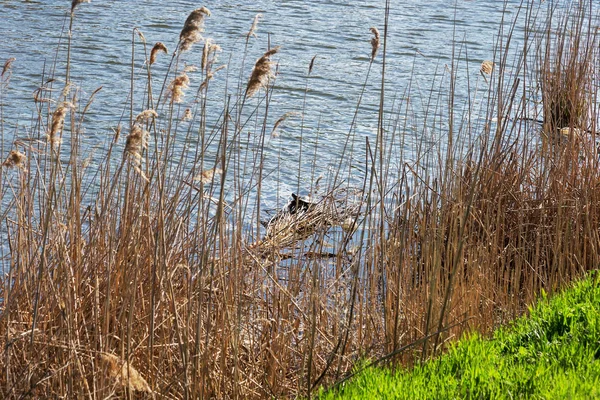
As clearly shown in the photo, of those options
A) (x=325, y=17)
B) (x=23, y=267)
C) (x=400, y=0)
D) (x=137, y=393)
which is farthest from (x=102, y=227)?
(x=400, y=0)

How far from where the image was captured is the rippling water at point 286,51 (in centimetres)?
623

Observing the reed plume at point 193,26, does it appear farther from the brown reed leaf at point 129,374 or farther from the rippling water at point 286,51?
the rippling water at point 286,51

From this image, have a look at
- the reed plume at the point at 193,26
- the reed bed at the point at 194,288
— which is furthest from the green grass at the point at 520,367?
the reed plume at the point at 193,26

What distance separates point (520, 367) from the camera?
2465 millimetres

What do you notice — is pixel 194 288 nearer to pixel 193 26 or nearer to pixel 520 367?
pixel 193 26

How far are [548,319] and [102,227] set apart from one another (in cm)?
151

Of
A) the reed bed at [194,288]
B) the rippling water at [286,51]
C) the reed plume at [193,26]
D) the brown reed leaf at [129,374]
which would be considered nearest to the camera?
the brown reed leaf at [129,374]

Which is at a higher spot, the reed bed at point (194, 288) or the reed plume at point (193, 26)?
the reed plume at point (193, 26)

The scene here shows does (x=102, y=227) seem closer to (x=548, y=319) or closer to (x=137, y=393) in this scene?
(x=137, y=393)

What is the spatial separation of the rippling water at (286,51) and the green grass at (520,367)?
2401 mm

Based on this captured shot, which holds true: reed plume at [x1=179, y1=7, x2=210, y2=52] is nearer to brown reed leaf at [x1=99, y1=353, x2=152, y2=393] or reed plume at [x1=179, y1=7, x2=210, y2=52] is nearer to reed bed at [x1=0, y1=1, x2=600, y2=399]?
reed bed at [x1=0, y1=1, x2=600, y2=399]

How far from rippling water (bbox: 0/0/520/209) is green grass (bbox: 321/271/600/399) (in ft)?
7.88

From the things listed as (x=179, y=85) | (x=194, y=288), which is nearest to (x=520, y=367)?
(x=194, y=288)

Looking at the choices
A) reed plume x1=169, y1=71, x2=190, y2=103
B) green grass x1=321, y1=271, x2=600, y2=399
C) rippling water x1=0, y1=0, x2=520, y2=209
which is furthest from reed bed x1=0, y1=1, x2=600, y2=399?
rippling water x1=0, y1=0, x2=520, y2=209
